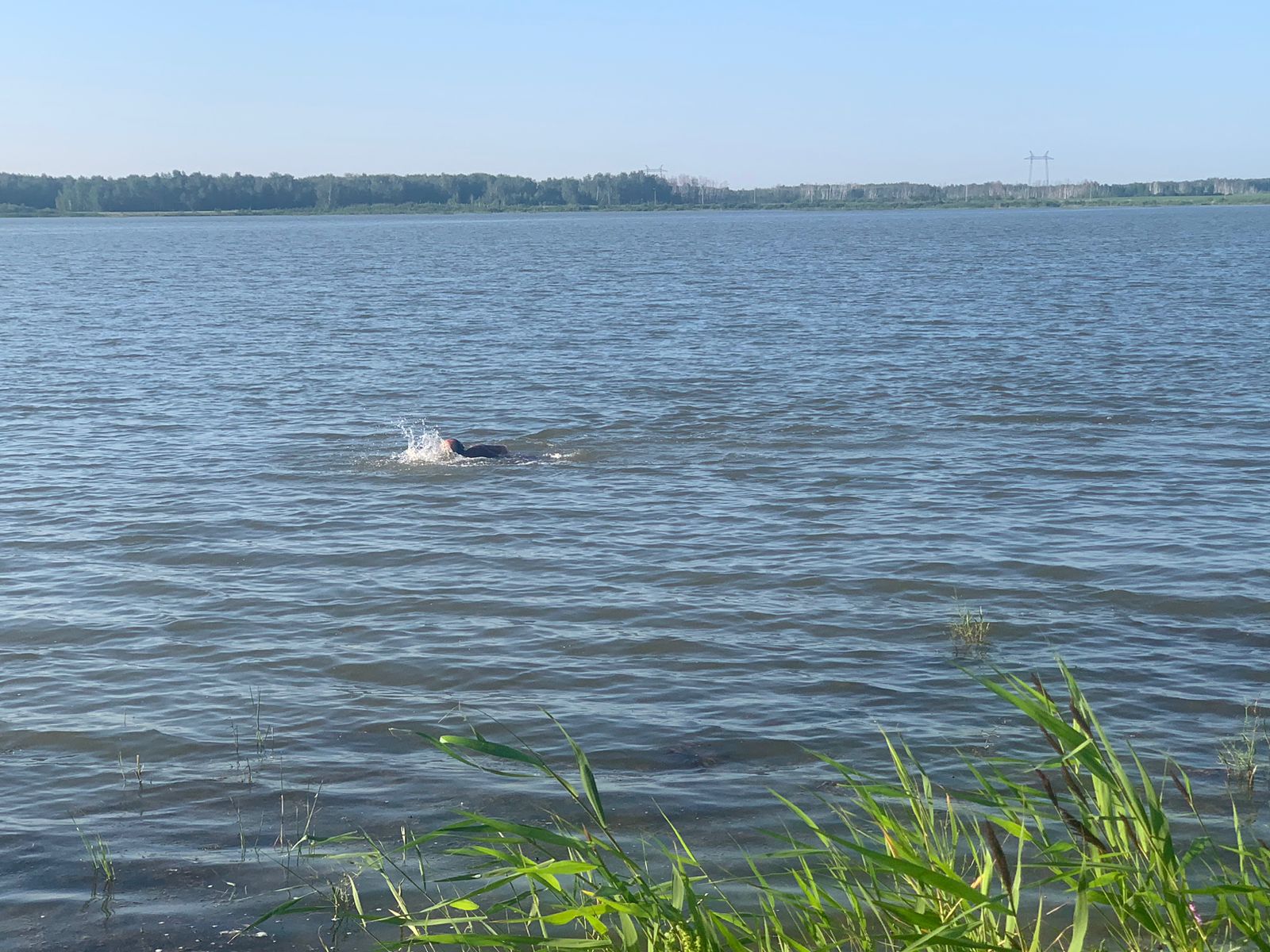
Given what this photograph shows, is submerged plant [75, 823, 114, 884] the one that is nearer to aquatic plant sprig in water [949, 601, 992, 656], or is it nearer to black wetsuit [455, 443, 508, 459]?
aquatic plant sprig in water [949, 601, 992, 656]

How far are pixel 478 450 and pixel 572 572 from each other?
537 cm

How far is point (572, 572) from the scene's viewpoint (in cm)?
1184

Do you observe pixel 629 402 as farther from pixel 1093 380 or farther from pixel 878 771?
pixel 878 771

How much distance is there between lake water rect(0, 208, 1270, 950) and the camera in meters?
7.40

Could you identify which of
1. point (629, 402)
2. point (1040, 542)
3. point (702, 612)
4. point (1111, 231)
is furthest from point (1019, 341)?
point (1111, 231)

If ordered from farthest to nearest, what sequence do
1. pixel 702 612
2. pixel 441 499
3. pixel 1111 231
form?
pixel 1111 231 < pixel 441 499 < pixel 702 612

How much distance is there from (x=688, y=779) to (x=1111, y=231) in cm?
11238

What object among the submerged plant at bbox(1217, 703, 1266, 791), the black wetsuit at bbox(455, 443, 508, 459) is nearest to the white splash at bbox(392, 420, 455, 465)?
the black wetsuit at bbox(455, 443, 508, 459)

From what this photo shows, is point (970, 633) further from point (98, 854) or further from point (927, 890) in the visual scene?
point (98, 854)

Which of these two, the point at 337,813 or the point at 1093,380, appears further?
the point at 1093,380

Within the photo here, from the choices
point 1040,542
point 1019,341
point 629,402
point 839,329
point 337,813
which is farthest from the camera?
point 839,329

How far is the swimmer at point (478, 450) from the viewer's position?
54.7 ft

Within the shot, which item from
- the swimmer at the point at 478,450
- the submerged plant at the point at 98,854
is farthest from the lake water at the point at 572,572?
the swimmer at the point at 478,450

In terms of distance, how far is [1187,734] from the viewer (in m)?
7.91
